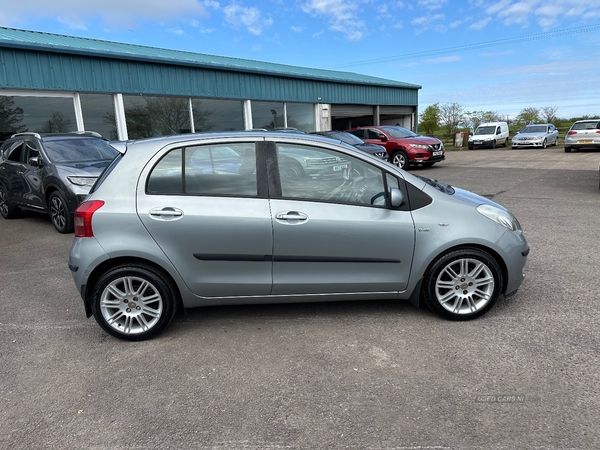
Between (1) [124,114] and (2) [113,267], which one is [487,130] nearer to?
(1) [124,114]

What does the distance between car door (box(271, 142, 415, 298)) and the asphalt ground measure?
0.42m

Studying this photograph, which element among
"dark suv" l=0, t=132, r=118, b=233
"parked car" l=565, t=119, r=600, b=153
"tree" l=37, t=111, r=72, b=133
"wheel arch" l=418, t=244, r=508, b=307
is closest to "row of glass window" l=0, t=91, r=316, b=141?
"tree" l=37, t=111, r=72, b=133

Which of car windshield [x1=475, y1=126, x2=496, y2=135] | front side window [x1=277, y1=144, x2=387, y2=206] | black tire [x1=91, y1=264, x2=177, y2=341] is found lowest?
black tire [x1=91, y1=264, x2=177, y2=341]

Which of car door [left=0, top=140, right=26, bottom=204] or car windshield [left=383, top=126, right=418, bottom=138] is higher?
car windshield [left=383, top=126, right=418, bottom=138]

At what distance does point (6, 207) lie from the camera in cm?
909

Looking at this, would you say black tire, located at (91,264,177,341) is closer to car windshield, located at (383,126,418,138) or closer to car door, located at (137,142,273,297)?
car door, located at (137,142,273,297)

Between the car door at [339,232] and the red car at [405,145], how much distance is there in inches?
530

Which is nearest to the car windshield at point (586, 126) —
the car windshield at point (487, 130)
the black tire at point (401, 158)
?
the car windshield at point (487, 130)

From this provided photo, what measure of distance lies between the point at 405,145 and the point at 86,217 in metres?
14.6

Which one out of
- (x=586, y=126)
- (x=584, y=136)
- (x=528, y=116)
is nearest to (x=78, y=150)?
(x=584, y=136)

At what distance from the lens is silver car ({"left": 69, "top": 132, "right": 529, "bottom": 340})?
3.45m

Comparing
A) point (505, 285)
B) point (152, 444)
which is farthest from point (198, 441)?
point (505, 285)

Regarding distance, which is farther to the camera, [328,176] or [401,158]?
[401,158]

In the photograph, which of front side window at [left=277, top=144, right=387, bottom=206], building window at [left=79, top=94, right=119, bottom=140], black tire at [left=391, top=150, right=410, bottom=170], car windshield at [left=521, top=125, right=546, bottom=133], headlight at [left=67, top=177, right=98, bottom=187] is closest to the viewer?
front side window at [left=277, top=144, right=387, bottom=206]
